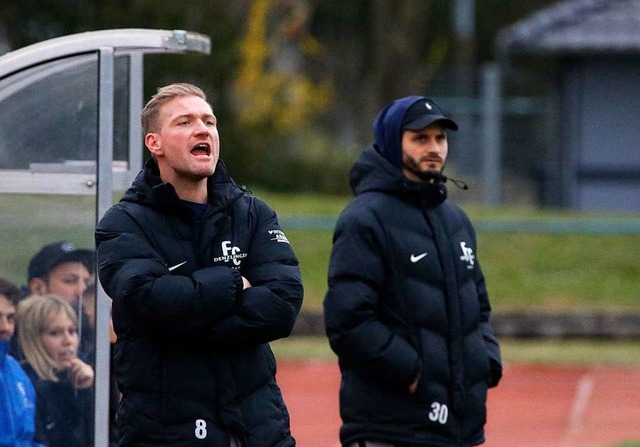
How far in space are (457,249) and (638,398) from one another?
686 centimetres

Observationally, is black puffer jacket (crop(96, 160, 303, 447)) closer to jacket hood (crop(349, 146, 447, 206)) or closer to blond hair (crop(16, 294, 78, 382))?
jacket hood (crop(349, 146, 447, 206))

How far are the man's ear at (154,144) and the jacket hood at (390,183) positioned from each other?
1088 millimetres

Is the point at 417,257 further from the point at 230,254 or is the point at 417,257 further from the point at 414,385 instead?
the point at 230,254

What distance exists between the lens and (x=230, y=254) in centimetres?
441

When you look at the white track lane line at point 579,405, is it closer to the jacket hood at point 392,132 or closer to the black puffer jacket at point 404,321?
the black puffer jacket at point 404,321

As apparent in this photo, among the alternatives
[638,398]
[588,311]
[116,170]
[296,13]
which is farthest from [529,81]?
[116,170]

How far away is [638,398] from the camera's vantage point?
11.7 metres

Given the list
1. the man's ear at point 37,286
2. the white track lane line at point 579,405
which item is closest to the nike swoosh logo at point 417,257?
the man's ear at point 37,286

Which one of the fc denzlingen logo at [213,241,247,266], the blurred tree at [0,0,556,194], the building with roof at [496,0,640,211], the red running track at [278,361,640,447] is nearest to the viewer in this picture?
the fc denzlingen logo at [213,241,247,266]

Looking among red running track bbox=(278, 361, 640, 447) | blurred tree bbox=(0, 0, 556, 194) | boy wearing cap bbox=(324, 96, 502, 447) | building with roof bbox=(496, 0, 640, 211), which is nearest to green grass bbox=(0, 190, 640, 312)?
red running track bbox=(278, 361, 640, 447)

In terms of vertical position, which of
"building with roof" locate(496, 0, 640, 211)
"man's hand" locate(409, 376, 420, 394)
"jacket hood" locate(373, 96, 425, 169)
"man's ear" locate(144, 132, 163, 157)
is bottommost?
"man's hand" locate(409, 376, 420, 394)

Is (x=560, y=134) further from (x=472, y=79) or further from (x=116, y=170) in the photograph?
(x=116, y=170)

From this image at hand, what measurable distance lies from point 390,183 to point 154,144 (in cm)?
109

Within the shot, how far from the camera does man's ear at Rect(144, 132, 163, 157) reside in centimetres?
445
